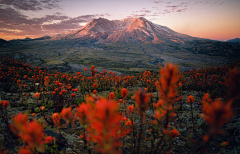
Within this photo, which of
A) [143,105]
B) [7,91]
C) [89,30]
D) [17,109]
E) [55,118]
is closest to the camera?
[143,105]

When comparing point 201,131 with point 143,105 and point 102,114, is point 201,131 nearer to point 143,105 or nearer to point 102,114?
point 143,105

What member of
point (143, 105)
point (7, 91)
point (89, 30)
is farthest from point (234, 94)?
point (89, 30)

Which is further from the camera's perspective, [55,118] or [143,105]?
[55,118]

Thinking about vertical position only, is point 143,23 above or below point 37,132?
above

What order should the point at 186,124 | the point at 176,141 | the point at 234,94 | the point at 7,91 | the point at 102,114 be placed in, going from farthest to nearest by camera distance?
the point at 7,91 < the point at 186,124 < the point at 176,141 < the point at 234,94 < the point at 102,114

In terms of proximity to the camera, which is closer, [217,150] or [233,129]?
[217,150]

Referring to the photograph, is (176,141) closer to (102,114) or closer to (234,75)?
(234,75)

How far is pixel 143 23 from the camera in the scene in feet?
606

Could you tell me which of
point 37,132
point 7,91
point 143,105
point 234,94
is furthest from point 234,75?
point 7,91

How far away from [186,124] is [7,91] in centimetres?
861

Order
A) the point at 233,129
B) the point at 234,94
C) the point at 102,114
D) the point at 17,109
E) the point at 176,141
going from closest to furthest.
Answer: the point at 102,114, the point at 234,94, the point at 233,129, the point at 176,141, the point at 17,109

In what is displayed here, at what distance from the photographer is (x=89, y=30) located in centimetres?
18475

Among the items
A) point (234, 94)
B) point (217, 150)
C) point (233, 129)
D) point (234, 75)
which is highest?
point (234, 75)

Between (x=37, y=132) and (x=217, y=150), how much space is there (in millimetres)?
3083
